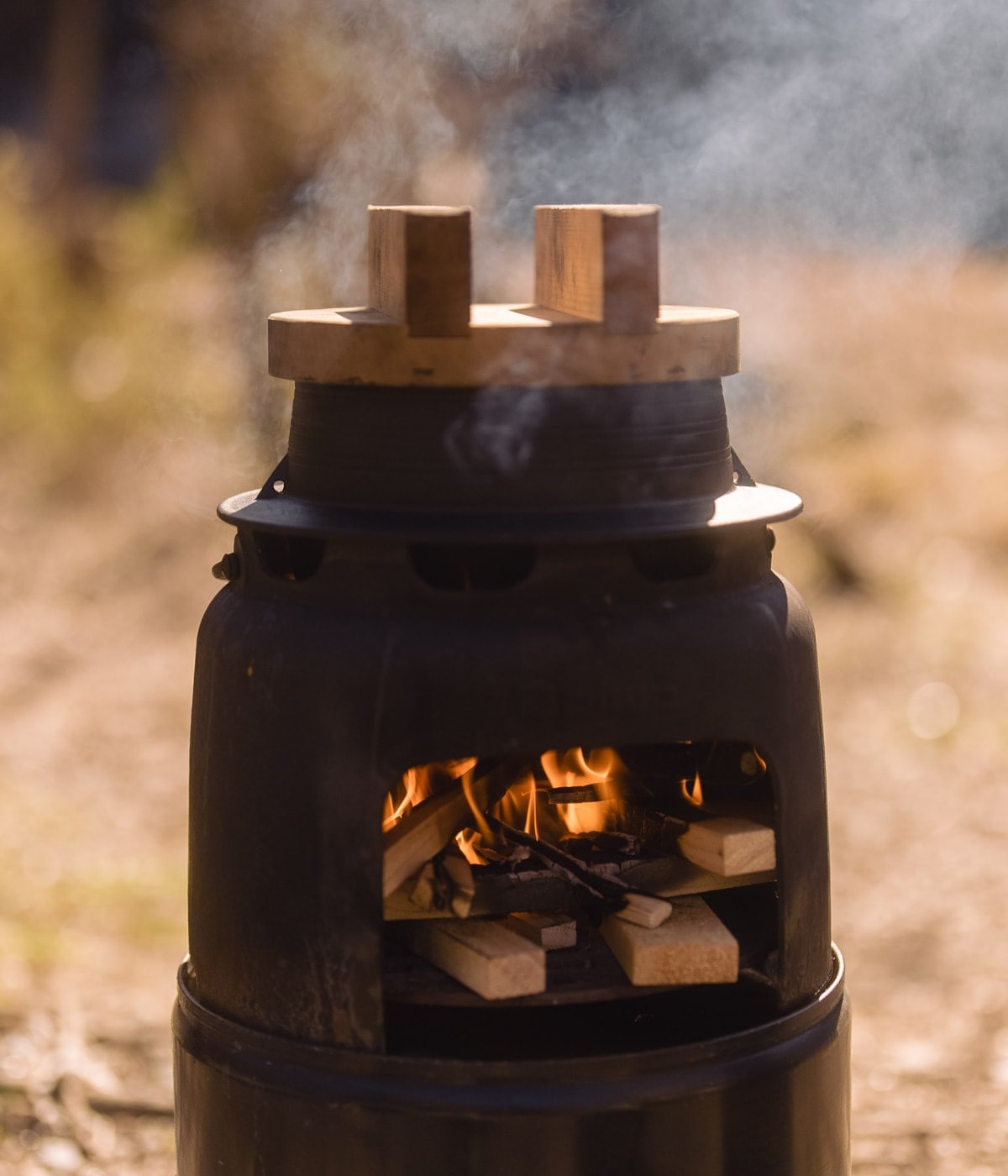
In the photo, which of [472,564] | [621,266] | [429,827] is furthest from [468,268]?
[429,827]

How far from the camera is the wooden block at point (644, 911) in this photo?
2016 mm

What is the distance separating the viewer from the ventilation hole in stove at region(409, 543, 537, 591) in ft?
6.52

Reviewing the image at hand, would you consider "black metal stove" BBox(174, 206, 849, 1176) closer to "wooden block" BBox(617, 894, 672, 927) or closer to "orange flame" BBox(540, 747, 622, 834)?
"wooden block" BBox(617, 894, 672, 927)

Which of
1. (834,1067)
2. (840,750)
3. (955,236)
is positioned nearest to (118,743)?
(840,750)

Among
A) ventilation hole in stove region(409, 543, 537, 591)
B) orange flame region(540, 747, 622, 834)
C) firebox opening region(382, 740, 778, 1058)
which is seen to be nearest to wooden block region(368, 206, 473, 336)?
ventilation hole in stove region(409, 543, 537, 591)

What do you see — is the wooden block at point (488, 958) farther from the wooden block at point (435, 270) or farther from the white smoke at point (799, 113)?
the white smoke at point (799, 113)

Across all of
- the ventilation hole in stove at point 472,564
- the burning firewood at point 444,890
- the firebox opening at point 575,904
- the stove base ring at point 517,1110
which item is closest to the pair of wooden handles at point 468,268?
the ventilation hole in stove at point 472,564

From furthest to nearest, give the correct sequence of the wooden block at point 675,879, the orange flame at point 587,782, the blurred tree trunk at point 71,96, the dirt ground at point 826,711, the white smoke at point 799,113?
the blurred tree trunk at point 71,96 < the dirt ground at point 826,711 < the white smoke at point 799,113 < the orange flame at point 587,782 < the wooden block at point 675,879

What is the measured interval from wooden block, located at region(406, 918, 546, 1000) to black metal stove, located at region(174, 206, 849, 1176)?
3 cm

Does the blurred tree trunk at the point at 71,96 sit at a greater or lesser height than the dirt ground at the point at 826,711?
greater

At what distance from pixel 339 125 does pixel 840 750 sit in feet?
12.4

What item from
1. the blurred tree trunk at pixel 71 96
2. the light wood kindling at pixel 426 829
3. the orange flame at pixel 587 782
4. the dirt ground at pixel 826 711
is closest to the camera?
the light wood kindling at pixel 426 829

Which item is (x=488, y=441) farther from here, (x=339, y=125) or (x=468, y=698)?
(x=339, y=125)

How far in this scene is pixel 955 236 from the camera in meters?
3.49
